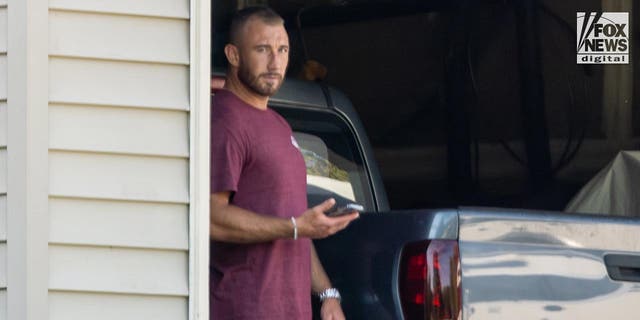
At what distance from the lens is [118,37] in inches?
164

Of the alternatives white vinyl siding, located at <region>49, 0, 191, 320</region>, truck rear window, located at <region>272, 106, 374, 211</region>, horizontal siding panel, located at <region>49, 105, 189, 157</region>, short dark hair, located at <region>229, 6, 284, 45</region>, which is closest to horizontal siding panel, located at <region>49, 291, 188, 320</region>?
white vinyl siding, located at <region>49, 0, 191, 320</region>

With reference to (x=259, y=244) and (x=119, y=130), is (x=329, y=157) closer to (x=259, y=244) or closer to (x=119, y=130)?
(x=259, y=244)

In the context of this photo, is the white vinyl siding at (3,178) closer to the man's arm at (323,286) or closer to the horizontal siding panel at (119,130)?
the horizontal siding panel at (119,130)

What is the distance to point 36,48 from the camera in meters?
4.11

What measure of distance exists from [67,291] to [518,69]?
581 centimetres

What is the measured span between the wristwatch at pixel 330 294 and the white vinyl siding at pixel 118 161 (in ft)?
2.04

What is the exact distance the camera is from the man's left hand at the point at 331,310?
4.54 m

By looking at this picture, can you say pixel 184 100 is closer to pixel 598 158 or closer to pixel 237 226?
pixel 237 226

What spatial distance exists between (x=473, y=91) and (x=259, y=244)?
17.1 ft

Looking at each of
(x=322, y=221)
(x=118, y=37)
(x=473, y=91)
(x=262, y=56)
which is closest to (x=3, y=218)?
(x=118, y=37)

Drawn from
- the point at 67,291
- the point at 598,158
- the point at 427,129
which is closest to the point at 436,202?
→ the point at 427,129

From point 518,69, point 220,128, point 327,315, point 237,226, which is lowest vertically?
point 327,315

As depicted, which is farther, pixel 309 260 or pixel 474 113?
pixel 474 113

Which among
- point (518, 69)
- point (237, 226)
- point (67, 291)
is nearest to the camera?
point (67, 291)
